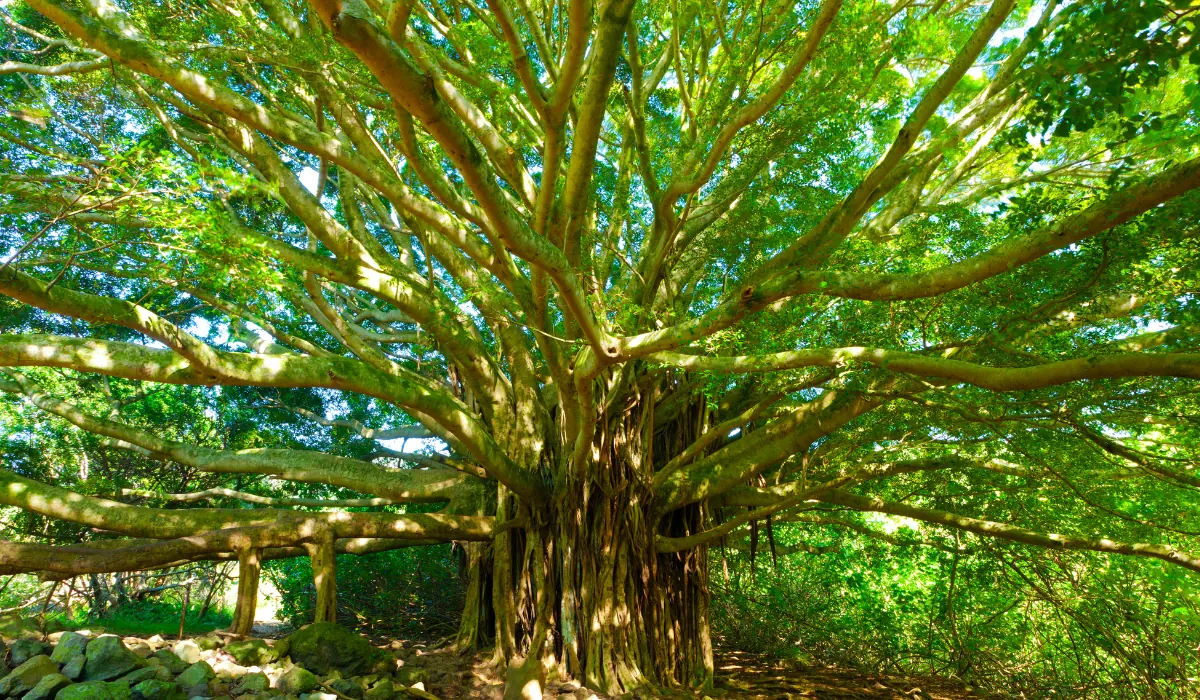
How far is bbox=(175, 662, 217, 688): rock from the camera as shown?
328cm

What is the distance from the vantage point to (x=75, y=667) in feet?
10.2

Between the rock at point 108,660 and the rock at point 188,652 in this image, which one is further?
the rock at point 188,652

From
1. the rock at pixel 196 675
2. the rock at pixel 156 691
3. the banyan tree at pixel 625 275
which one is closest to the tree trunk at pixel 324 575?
the banyan tree at pixel 625 275

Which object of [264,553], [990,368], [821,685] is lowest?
[821,685]

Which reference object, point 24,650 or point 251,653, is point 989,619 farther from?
point 24,650

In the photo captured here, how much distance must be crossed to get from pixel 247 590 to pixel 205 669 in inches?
52.7

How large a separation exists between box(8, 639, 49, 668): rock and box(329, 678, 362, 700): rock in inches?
54.9

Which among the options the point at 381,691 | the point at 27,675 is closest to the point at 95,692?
the point at 27,675

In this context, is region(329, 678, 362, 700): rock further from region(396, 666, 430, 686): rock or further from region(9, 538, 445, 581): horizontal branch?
region(9, 538, 445, 581): horizontal branch

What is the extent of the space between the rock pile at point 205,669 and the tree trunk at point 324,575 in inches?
17.0

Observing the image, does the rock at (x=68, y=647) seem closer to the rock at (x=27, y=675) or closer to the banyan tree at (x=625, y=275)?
the rock at (x=27, y=675)

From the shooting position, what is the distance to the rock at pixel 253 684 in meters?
3.36

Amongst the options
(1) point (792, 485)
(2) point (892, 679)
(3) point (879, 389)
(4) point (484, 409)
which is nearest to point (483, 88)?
(4) point (484, 409)

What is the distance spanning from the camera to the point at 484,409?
5.95 m
